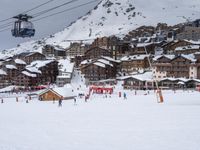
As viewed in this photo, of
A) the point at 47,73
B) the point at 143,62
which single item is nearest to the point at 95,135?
the point at 143,62

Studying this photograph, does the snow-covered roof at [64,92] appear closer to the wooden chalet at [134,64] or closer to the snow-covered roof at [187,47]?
the wooden chalet at [134,64]

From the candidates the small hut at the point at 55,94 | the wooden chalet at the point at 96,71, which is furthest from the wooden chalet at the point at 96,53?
the small hut at the point at 55,94

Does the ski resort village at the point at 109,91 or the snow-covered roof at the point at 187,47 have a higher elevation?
the snow-covered roof at the point at 187,47

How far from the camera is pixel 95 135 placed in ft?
42.5

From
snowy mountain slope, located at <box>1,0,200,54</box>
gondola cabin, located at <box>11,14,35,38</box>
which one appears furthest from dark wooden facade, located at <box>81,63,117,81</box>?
snowy mountain slope, located at <box>1,0,200,54</box>

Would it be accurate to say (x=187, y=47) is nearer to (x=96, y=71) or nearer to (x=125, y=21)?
(x=96, y=71)

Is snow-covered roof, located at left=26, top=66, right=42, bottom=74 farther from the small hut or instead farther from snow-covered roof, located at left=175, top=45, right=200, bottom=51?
the small hut

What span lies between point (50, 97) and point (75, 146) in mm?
36280

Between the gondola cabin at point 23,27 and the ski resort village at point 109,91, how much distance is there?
6 cm

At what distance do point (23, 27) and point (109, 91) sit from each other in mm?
31032

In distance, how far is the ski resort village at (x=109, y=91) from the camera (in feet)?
40.4

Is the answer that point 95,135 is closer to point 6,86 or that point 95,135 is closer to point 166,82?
point 166,82

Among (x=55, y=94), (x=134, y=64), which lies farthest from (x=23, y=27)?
(x=134, y=64)

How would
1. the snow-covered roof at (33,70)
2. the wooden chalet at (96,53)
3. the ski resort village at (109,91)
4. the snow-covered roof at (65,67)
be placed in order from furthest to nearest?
the wooden chalet at (96,53) < the snow-covered roof at (65,67) < the snow-covered roof at (33,70) < the ski resort village at (109,91)
